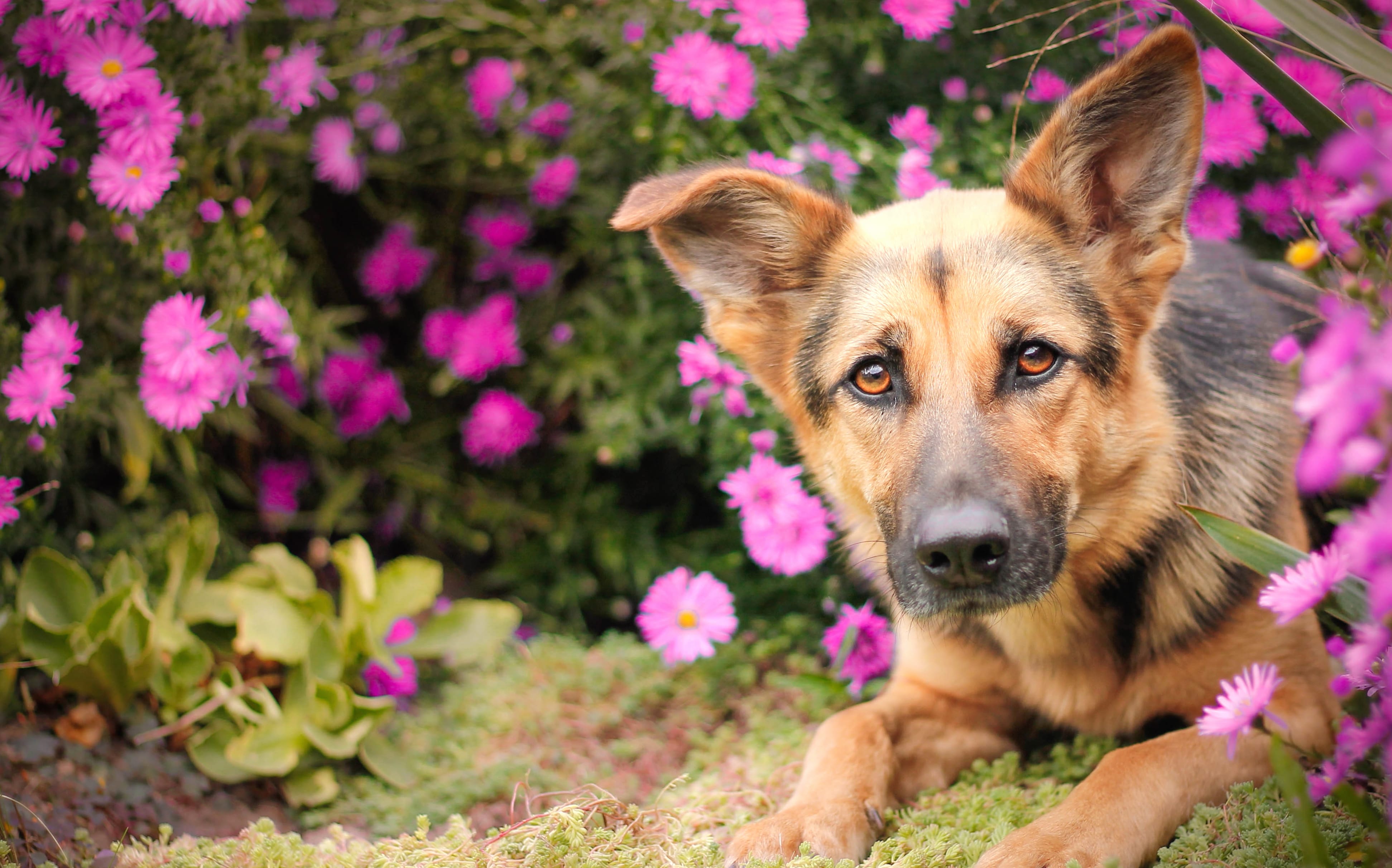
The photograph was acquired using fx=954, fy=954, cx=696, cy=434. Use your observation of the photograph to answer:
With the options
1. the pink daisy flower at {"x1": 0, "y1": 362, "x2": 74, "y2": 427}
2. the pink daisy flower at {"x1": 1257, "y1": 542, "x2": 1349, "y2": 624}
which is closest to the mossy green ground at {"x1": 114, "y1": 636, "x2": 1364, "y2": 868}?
the pink daisy flower at {"x1": 1257, "y1": 542, "x2": 1349, "y2": 624}

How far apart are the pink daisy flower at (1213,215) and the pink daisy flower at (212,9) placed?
3617mm

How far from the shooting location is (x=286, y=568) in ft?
11.9

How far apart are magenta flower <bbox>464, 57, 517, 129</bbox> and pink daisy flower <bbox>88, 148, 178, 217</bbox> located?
5.03 ft

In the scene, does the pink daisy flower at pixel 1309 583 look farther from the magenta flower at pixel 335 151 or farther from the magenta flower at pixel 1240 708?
the magenta flower at pixel 335 151

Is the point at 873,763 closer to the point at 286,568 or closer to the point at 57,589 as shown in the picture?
the point at 286,568

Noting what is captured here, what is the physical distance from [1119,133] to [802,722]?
2279 mm

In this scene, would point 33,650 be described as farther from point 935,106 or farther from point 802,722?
point 935,106

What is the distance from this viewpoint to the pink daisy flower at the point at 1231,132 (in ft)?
11.2

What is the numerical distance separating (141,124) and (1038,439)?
303cm

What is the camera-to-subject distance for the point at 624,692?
13.4 feet

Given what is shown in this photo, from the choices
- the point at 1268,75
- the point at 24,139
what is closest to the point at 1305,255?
the point at 1268,75

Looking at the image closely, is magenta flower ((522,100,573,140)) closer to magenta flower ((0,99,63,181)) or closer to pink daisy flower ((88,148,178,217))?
pink daisy flower ((88,148,178,217))

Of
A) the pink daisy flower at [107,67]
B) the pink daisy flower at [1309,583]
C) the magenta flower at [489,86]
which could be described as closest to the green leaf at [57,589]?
the pink daisy flower at [107,67]

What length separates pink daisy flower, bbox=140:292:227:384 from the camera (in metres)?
3.24
